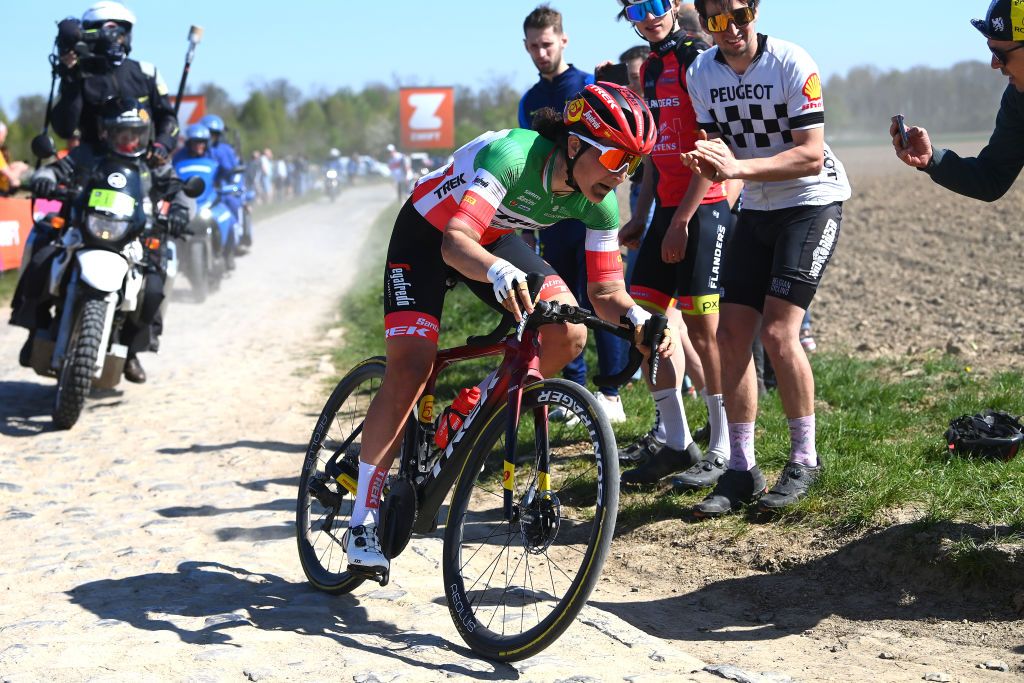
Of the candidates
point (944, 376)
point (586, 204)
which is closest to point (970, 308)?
point (944, 376)

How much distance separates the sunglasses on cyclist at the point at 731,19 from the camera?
5.58 meters

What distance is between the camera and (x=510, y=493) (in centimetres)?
432

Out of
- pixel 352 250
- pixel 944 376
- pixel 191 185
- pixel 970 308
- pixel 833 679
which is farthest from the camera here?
pixel 352 250

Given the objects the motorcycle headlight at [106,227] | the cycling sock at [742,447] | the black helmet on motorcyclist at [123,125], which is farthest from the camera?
the black helmet on motorcyclist at [123,125]

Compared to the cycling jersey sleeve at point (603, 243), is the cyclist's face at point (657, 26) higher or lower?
higher

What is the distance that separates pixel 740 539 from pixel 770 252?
144cm

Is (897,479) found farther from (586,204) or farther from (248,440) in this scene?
(248,440)

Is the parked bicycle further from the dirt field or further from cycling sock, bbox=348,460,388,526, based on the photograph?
the dirt field

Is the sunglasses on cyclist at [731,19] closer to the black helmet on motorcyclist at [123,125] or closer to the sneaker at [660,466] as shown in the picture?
the sneaker at [660,466]

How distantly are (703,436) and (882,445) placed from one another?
113 cm

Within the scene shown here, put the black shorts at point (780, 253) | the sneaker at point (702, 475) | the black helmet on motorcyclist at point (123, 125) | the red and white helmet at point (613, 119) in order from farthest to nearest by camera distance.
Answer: the black helmet on motorcyclist at point (123, 125), the sneaker at point (702, 475), the black shorts at point (780, 253), the red and white helmet at point (613, 119)

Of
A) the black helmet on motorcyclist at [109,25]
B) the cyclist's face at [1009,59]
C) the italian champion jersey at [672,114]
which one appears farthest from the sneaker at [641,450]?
the black helmet on motorcyclist at [109,25]

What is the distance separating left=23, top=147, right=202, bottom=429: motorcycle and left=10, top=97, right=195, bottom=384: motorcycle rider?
80 mm

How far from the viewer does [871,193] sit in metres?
28.8
